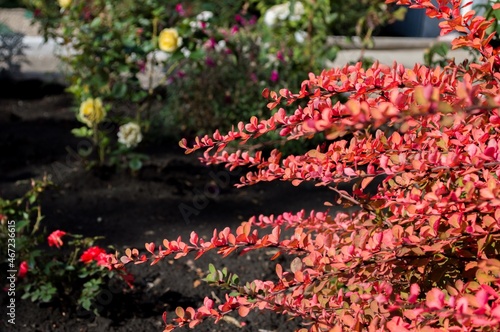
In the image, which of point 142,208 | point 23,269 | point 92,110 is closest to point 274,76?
point 92,110

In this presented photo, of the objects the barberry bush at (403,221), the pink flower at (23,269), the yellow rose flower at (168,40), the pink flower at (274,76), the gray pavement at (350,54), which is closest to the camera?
the barberry bush at (403,221)

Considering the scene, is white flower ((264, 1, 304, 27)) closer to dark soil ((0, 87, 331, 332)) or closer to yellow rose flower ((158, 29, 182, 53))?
dark soil ((0, 87, 331, 332))

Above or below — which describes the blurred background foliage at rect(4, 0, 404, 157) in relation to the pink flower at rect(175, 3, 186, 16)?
below

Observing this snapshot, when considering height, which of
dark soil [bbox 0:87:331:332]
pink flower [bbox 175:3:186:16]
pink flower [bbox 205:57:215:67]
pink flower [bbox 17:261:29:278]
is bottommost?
dark soil [bbox 0:87:331:332]

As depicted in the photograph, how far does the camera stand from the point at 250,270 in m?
2.73

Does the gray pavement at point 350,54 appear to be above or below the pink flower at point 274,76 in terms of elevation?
below

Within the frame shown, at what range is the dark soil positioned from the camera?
239 centimetres

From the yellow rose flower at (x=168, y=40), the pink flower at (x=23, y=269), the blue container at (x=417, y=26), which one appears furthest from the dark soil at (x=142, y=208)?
the blue container at (x=417, y=26)

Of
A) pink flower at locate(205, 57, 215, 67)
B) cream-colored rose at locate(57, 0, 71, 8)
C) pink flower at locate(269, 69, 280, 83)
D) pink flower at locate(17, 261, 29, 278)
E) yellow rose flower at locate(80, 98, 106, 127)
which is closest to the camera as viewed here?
pink flower at locate(17, 261, 29, 278)

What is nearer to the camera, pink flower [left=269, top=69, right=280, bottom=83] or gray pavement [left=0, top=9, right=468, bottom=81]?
pink flower [left=269, top=69, right=280, bottom=83]

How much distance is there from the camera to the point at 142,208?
Result: 3355 mm

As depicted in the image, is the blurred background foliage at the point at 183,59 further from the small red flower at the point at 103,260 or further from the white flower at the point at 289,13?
the small red flower at the point at 103,260

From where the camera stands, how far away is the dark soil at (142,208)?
2387mm

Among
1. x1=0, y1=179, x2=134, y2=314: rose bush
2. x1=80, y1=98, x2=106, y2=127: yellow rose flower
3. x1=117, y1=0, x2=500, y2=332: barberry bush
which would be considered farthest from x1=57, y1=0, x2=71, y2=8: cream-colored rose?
x1=117, y1=0, x2=500, y2=332: barberry bush
